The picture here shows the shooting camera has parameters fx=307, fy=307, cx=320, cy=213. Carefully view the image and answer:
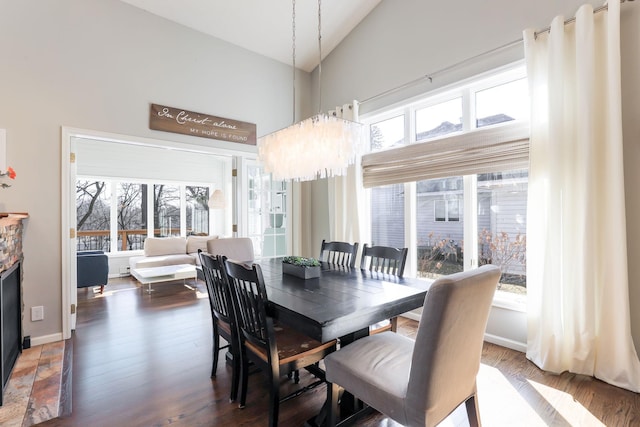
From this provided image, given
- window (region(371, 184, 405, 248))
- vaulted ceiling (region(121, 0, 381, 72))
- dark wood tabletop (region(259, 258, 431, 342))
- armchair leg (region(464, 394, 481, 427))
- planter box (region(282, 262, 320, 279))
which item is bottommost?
armchair leg (region(464, 394, 481, 427))

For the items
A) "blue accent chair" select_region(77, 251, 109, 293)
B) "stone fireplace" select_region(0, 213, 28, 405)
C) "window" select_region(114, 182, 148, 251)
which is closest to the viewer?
"stone fireplace" select_region(0, 213, 28, 405)

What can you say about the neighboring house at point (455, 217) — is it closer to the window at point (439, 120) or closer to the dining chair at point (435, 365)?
the window at point (439, 120)

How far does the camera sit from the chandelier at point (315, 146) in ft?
8.14

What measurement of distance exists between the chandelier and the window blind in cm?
115

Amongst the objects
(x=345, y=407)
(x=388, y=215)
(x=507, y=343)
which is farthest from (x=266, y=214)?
(x=507, y=343)

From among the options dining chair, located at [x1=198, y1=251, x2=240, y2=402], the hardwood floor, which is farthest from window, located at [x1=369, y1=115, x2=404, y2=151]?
dining chair, located at [x1=198, y1=251, x2=240, y2=402]

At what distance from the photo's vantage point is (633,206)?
7.41 ft

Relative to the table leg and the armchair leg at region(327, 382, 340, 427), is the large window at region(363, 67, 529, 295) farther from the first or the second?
the armchair leg at region(327, 382, 340, 427)

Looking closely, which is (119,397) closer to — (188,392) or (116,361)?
(188,392)

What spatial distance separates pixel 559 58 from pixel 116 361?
→ 4.41 meters

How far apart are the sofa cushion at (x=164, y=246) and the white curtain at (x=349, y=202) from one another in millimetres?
3798

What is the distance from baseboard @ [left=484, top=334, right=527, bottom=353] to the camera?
2.80 metres

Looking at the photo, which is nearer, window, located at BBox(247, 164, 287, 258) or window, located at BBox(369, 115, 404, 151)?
window, located at BBox(369, 115, 404, 151)

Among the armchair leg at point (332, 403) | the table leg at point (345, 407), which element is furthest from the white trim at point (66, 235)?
the armchair leg at point (332, 403)
